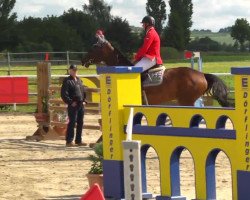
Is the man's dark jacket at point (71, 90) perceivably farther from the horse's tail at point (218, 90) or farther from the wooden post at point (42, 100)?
the horse's tail at point (218, 90)

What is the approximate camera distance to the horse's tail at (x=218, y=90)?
13.5 metres

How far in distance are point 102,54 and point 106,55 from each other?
94 mm

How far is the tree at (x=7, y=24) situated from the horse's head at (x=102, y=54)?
2772 inches

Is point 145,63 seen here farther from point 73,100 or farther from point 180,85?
point 73,100

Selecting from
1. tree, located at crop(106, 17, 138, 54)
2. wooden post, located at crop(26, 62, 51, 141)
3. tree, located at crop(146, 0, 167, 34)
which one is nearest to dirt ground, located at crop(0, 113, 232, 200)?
wooden post, located at crop(26, 62, 51, 141)

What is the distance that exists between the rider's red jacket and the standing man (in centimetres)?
178

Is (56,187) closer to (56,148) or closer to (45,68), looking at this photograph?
(56,148)

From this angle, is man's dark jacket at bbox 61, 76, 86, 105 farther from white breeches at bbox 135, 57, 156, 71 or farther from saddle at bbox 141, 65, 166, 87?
white breeches at bbox 135, 57, 156, 71

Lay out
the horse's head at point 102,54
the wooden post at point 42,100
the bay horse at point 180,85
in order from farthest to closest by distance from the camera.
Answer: the wooden post at point 42,100 < the horse's head at point 102,54 < the bay horse at point 180,85

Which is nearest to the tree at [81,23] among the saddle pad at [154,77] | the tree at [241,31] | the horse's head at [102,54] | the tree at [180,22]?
the tree at [180,22]

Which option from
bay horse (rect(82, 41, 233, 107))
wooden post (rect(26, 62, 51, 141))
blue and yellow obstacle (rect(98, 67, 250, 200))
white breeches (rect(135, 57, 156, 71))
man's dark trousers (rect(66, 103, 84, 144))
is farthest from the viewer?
wooden post (rect(26, 62, 51, 141))

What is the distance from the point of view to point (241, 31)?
105125 millimetres

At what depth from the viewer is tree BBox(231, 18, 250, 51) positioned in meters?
104

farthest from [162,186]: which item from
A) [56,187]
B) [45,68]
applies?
[45,68]
